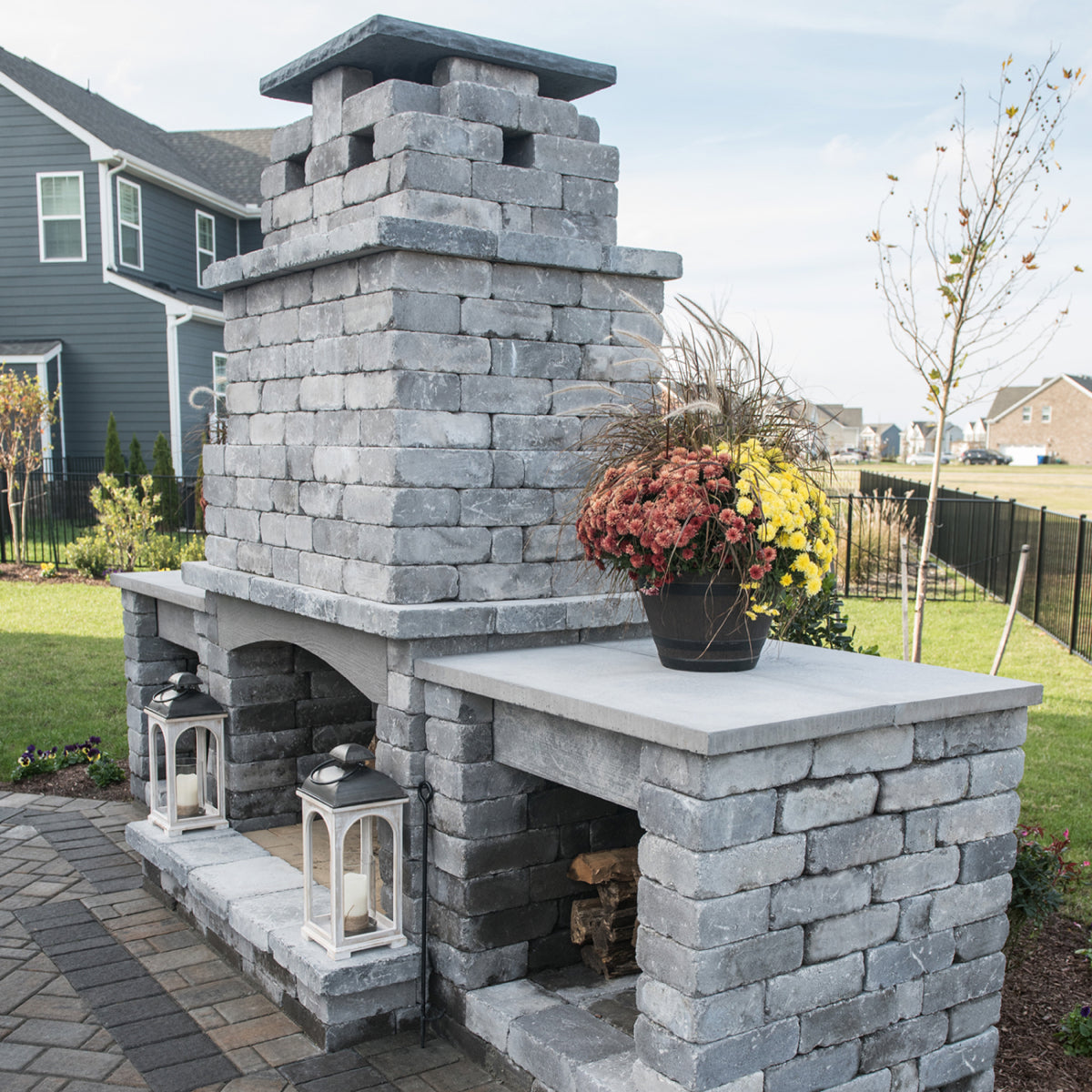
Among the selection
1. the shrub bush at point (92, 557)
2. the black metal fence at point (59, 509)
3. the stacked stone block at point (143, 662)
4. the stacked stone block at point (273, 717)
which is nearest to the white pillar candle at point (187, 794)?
the stacked stone block at point (273, 717)

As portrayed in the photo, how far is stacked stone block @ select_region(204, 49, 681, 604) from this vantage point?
173 inches

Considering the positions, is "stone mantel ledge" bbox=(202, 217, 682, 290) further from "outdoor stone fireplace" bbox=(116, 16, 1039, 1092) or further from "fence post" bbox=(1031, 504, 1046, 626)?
"fence post" bbox=(1031, 504, 1046, 626)

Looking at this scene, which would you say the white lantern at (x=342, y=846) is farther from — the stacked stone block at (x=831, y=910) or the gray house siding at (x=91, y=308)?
the gray house siding at (x=91, y=308)

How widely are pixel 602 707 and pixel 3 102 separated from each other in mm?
19849

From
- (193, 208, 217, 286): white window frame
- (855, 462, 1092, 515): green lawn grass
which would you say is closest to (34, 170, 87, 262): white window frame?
(193, 208, 217, 286): white window frame

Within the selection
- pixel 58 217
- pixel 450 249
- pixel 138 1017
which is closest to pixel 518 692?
pixel 450 249

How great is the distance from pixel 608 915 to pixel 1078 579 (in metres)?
8.61

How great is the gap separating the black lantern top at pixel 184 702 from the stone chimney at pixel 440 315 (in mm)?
879

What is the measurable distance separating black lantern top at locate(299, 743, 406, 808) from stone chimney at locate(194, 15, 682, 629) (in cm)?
67

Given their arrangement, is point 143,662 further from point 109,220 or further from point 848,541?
point 109,220

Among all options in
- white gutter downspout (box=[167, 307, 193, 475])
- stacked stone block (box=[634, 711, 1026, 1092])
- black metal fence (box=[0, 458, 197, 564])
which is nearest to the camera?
stacked stone block (box=[634, 711, 1026, 1092])

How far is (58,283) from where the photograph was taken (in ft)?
62.5

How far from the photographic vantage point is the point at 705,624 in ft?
12.8

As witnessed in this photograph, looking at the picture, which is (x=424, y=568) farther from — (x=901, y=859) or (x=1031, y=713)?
(x=1031, y=713)
